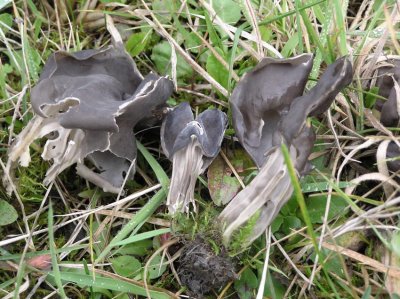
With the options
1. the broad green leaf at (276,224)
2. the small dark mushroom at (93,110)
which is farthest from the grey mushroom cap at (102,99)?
the broad green leaf at (276,224)

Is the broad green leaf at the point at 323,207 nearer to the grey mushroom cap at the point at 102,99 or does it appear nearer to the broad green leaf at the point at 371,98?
the broad green leaf at the point at 371,98

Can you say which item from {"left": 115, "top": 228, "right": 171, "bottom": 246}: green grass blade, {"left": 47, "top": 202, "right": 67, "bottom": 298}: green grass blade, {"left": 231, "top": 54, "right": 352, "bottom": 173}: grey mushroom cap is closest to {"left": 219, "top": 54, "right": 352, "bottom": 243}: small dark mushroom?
{"left": 231, "top": 54, "right": 352, "bottom": 173}: grey mushroom cap

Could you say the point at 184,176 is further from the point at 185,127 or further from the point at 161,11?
the point at 161,11

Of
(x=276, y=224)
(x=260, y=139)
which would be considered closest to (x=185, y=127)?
(x=260, y=139)

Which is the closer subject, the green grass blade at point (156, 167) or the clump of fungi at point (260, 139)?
the clump of fungi at point (260, 139)

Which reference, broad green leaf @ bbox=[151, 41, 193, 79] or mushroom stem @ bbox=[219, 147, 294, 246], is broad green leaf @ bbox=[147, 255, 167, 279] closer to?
mushroom stem @ bbox=[219, 147, 294, 246]
